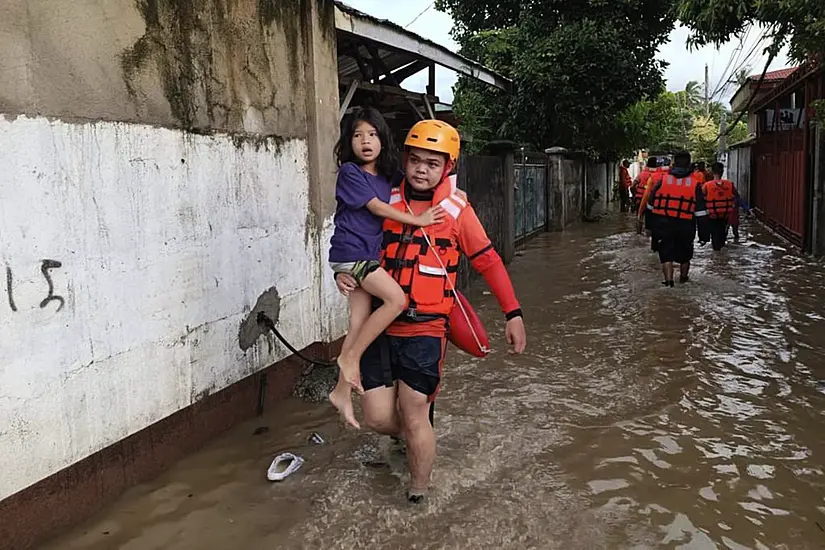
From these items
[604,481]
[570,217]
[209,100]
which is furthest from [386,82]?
[570,217]

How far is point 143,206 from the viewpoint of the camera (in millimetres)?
3887

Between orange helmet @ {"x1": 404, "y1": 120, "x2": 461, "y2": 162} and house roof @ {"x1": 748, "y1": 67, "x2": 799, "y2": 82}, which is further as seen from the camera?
house roof @ {"x1": 748, "y1": 67, "x2": 799, "y2": 82}

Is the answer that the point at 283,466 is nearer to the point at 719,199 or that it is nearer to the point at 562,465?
the point at 562,465

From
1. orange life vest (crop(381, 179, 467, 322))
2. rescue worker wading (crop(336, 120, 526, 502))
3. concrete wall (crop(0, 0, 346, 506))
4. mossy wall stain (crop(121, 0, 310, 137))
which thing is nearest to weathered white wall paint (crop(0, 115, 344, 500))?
concrete wall (crop(0, 0, 346, 506))

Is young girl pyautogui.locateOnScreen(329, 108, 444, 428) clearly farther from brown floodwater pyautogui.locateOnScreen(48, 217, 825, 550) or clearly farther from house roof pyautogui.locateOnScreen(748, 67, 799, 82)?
house roof pyautogui.locateOnScreen(748, 67, 799, 82)

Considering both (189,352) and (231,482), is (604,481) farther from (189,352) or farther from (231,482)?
(189,352)

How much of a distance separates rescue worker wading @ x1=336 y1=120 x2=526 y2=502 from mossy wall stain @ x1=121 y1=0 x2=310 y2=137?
1455mm

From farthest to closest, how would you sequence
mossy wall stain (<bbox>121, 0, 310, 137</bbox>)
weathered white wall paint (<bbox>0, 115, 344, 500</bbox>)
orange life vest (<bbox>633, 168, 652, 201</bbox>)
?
orange life vest (<bbox>633, 168, 652, 201</bbox>) → mossy wall stain (<bbox>121, 0, 310, 137</bbox>) → weathered white wall paint (<bbox>0, 115, 344, 500</bbox>)

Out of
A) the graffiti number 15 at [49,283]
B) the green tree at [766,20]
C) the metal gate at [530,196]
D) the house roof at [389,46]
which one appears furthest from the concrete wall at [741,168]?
the graffiti number 15 at [49,283]

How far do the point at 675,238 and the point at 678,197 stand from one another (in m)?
0.52

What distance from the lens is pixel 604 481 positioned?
405 centimetres

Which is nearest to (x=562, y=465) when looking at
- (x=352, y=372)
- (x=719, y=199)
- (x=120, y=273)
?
(x=352, y=372)

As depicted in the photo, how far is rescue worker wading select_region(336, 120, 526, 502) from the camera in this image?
359 cm

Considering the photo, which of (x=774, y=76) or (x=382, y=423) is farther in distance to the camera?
(x=774, y=76)
